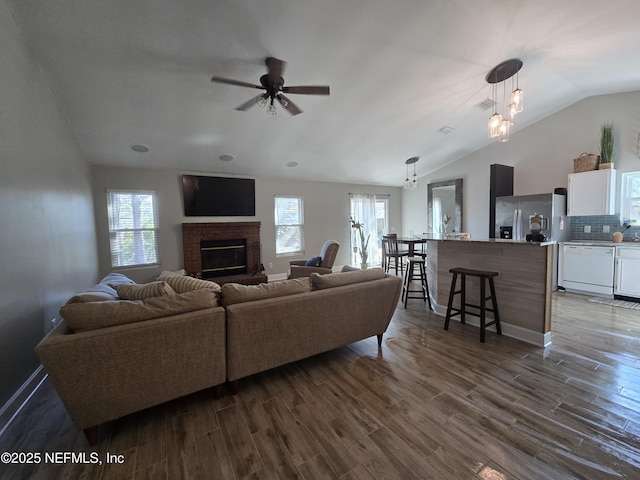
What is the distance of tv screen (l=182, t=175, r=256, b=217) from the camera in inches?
208

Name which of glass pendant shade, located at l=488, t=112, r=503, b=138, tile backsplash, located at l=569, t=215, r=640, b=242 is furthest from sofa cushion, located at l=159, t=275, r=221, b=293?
tile backsplash, located at l=569, t=215, r=640, b=242

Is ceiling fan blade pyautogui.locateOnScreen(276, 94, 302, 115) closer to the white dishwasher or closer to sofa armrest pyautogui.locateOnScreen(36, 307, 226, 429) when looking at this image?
sofa armrest pyautogui.locateOnScreen(36, 307, 226, 429)

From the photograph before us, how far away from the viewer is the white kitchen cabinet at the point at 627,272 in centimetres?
409

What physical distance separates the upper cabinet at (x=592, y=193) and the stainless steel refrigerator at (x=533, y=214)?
0.68ft

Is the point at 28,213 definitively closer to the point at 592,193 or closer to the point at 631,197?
the point at 592,193

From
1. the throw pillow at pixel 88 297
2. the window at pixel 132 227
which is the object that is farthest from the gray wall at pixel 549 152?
the window at pixel 132 227

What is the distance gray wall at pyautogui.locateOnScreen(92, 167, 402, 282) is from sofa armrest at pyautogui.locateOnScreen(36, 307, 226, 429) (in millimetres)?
3736

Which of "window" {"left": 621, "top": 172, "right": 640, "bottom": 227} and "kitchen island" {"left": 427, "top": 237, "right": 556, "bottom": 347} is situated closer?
"kitchen island" {"left": 427, "top": 237, "right": 556, "bottom": 347}

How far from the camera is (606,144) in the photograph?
4.43 meters

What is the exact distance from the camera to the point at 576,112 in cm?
489

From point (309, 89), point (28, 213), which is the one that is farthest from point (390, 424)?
point (28, 213)

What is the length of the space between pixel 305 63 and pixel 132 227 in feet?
13.7

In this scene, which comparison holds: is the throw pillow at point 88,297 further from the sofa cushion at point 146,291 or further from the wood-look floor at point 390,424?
the wood-look floor at point 390,424

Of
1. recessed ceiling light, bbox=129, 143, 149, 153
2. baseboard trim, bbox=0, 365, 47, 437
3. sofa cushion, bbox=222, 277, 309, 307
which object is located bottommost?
baseboard trim, bbox=0, 365, 47, 437
